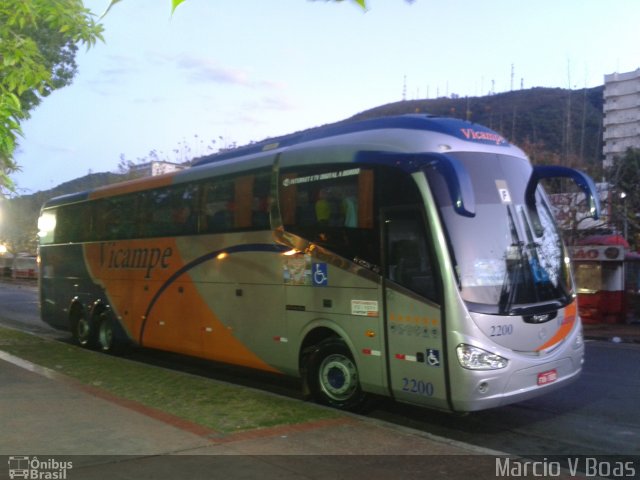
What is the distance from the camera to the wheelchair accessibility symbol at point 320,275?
306 inches

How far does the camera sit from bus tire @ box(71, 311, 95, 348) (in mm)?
13539

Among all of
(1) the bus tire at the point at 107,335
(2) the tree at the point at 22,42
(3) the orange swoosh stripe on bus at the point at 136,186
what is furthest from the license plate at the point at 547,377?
(1) the bus tire at the point at 107,335

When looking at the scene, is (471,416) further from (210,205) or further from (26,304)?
(26,304)

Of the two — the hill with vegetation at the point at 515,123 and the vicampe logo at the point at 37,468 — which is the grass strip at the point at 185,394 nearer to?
the vicampe logo at the point at 37,468

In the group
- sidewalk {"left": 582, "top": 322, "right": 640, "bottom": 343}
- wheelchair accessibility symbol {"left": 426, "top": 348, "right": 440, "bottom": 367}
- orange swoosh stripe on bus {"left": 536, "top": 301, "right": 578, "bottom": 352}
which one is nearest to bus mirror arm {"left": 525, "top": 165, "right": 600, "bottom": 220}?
orange swoosh stripe on bus {"left": 536, "top": 301, "right": 578, "bottom": 352}

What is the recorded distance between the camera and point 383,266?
7.02m

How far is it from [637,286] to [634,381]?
11.1 m

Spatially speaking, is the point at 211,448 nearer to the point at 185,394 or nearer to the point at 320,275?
the point at 185,394

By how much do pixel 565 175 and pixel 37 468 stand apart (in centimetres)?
625

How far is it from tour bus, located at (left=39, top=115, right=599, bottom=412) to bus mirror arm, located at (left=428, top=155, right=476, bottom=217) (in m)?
0.02

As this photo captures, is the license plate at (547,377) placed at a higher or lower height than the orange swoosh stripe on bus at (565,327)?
lower

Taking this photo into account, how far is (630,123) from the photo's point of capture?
54312 millimetres

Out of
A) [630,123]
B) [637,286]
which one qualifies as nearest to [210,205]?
[637,286]

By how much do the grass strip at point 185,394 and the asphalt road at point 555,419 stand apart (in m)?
1.10
